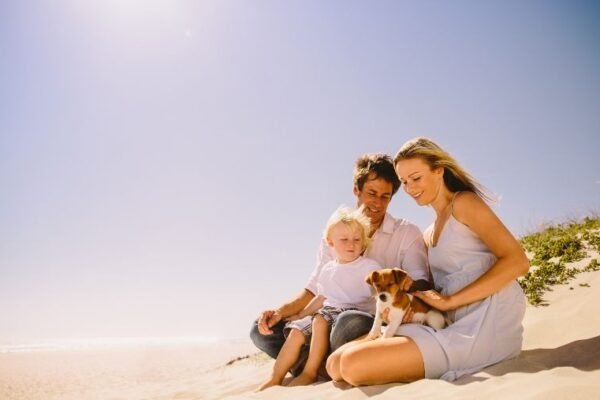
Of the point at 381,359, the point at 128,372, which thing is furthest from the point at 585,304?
the point at 128,372

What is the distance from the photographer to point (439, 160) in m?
4.31

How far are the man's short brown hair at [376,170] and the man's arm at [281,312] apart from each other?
1.52 metres

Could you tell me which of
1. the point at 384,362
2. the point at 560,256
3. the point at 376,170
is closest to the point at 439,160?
the point at 376,170

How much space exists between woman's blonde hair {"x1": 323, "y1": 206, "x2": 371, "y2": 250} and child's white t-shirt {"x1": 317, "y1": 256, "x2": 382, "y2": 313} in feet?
0.89

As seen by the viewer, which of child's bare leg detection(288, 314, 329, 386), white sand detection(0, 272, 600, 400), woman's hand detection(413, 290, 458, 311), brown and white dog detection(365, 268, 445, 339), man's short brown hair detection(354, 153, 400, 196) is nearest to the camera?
white sand detection(0, 272, 600, 400)

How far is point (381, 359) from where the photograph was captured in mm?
3697

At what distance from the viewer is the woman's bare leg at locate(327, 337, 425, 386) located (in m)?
3.69

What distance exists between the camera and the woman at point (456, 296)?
12.2ft

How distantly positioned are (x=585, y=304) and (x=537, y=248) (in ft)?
10.6

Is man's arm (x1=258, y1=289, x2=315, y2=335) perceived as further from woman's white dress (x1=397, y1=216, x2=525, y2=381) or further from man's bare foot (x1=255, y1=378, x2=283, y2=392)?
woman's white dress (x1=397, y1=216, x2=525, y2=381)

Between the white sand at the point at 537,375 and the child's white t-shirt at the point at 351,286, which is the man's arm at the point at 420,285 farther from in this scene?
the white sand at the point at 537,375

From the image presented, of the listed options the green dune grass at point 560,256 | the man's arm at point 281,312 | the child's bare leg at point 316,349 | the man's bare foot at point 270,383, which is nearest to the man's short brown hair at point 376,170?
the man's arm at point 281,312

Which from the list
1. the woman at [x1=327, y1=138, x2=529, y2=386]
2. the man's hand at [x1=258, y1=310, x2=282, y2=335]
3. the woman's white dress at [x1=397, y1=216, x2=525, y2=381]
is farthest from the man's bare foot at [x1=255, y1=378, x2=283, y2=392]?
the woman's white dress at [x1=397, y1=216, x2=525, y2=381]

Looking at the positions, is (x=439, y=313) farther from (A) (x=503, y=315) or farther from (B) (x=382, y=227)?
(B) (x=382, y=227)
